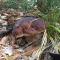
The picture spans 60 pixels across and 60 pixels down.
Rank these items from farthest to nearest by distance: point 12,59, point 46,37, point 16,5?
point 16,5
point 46,37
point 12,59

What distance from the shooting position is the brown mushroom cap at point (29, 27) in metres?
3.32

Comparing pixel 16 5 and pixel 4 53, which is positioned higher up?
pixel 16 5

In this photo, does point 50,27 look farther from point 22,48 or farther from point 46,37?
point 22,48

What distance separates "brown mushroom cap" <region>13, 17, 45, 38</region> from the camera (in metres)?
3.32

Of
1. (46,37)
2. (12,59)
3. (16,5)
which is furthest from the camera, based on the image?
(16,5)

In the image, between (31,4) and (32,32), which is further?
(31,4)

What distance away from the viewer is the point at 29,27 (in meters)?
3.35

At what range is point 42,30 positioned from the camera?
3.34 m

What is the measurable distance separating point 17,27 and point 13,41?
0.18 meters

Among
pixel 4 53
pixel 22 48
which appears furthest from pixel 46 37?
pixel 4 53

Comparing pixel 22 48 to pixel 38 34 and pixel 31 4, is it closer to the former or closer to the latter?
pixel 38 34

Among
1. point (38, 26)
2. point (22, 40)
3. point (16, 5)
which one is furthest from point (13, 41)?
point (16, 5)

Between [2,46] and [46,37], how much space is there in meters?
0.54

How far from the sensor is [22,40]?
335 centimetres
